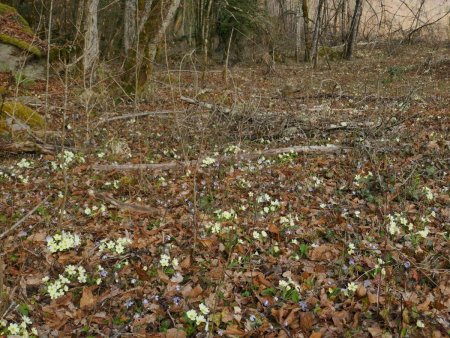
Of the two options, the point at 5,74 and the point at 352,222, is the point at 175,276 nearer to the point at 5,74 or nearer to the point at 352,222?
the point at 352,222

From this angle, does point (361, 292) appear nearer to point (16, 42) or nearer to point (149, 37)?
point (149, 37)

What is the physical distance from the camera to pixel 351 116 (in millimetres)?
9961

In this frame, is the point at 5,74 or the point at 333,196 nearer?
the point at 333,196

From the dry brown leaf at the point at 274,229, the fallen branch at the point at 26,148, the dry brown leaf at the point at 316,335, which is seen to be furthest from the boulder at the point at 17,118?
the dry brown leaf at the point at 316,335

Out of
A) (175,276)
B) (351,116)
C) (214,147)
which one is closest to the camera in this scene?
(175,276)

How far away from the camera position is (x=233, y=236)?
191 inches

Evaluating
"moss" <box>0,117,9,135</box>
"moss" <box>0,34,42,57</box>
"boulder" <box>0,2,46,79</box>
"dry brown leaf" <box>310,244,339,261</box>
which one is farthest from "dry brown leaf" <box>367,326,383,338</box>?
"moss" <box>0,34,42,57</box>

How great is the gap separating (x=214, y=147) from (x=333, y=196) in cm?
271

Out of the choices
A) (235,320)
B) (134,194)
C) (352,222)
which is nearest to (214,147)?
(134,194)

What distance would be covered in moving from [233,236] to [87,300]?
5.65ft

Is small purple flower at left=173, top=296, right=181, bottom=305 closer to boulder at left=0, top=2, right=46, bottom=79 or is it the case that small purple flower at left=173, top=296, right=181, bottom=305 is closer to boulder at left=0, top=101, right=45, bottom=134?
boulder at left=0, top=101, right=45, bottom=134

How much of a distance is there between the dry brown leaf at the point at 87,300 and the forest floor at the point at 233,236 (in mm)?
19

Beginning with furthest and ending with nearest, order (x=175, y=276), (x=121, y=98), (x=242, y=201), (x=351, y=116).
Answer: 1. (x=121, y=98)
2. (x=351, y=116)
3. (x=242, y=201)
4. (x=175, y=276)

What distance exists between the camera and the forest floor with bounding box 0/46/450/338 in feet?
12.3
